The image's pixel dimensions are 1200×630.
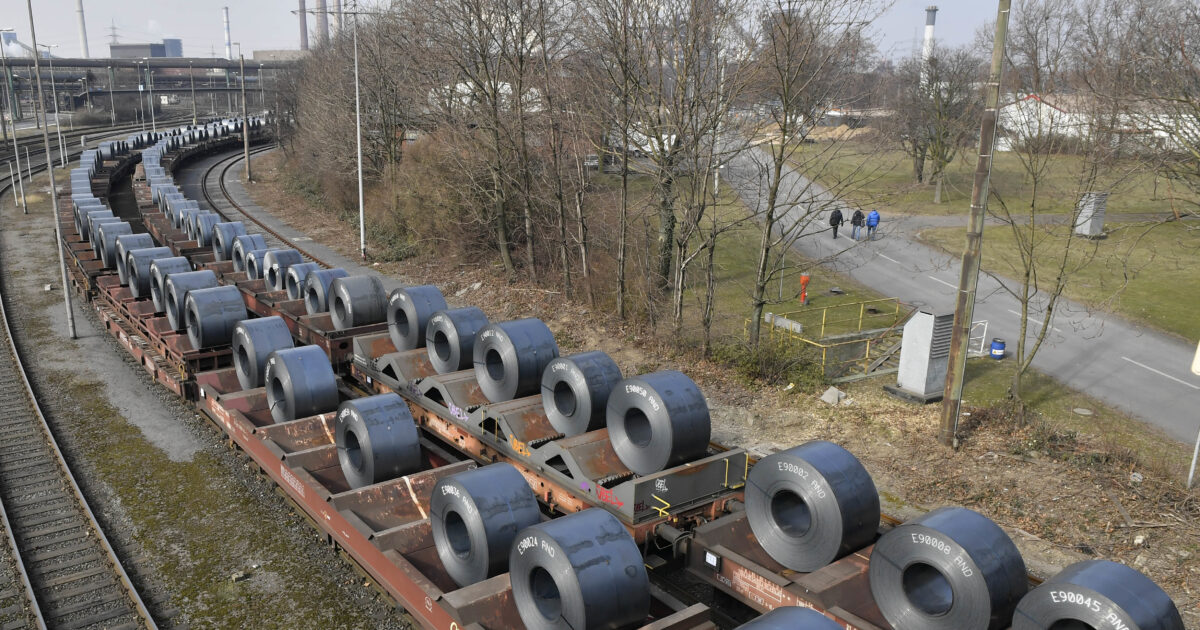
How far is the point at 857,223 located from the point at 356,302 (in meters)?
22.4

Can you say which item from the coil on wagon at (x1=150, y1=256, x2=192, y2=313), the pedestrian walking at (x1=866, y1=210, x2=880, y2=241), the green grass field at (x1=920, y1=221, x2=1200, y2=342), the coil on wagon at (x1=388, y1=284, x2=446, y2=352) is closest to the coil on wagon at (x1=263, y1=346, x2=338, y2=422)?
the coil on wagon at (x1=388, y1=284, x2=446, y2=352)

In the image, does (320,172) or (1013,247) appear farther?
(320,172)

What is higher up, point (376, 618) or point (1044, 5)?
point (1044, 5)

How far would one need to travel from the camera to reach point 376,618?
969 cm

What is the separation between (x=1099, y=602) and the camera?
6.61m

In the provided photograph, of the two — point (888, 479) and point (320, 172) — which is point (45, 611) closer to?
point (888, 479)

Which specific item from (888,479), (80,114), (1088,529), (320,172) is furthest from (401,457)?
(80,114)

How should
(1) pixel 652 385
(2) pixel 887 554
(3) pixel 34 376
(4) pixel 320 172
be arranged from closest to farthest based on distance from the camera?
(2) pixel 887 554, (1) pixel 652 385, (3) pixel 34 376, (4) pixel 320 172

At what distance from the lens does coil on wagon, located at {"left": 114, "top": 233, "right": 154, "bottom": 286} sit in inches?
867

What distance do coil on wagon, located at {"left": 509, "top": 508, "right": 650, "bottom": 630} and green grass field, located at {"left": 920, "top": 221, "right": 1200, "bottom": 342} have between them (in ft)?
51.5

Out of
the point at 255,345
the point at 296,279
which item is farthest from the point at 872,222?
the point at 255,345

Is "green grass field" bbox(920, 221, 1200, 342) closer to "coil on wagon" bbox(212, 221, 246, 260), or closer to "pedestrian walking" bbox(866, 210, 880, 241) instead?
"pedestrian walking" bbox(866, 210, 880, 241)

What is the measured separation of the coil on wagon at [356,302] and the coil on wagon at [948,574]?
12590 millimetres

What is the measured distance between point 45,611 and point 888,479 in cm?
1209
